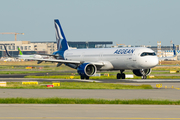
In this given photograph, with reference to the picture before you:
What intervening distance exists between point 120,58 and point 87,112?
3552 cm

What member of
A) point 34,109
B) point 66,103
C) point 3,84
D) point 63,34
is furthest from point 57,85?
point 63,34

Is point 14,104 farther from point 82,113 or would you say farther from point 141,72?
point 141,72

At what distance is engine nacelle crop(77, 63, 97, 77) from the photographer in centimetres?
5166

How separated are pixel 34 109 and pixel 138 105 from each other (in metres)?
5.97

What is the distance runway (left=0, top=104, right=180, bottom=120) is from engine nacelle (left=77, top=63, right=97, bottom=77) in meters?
31.4

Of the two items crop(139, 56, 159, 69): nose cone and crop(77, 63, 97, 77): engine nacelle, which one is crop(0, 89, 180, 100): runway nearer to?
crop(139, 56, 159, 69): nose cone

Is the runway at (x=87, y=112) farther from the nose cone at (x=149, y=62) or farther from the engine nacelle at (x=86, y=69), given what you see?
the engine nacelle at (x=86, y=69)

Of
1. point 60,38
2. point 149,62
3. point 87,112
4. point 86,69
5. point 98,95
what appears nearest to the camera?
point 87,112

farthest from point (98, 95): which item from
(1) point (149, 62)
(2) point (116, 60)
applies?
(2) point (116, 60)

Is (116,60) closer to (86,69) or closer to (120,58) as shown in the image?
(120,58)

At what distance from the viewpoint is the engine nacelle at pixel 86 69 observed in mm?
51656

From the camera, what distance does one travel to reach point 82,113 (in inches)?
672

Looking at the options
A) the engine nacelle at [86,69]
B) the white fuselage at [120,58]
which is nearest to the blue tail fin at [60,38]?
the white fuselage at [120,58]

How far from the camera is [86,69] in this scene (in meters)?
53.5
